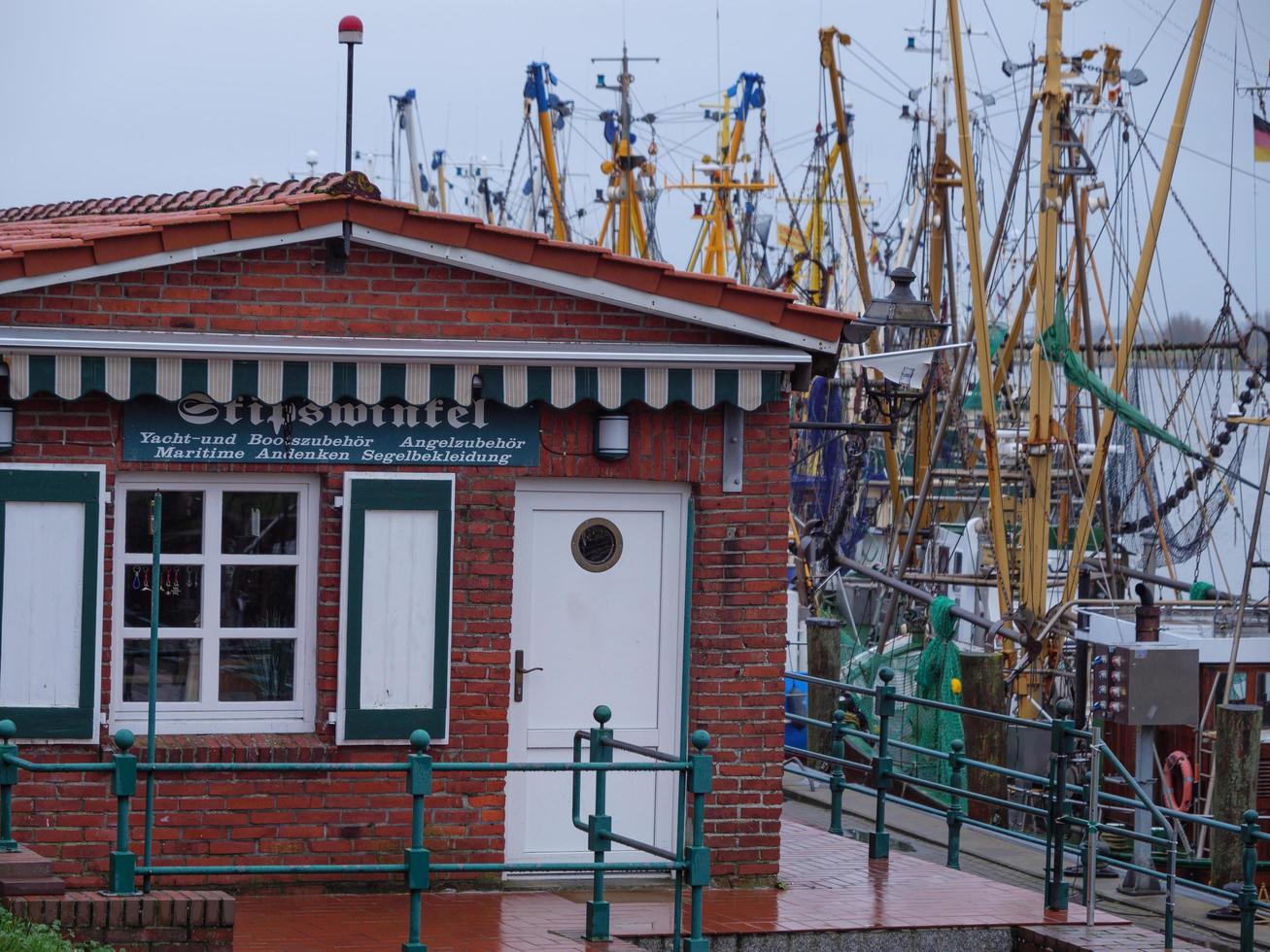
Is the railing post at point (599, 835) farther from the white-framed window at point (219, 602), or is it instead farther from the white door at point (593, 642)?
the white-framed window at point (219, 602)

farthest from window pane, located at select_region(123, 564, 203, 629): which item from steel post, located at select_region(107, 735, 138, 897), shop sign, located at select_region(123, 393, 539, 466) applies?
steel post, located at select_region(107, 735, 138, 897)

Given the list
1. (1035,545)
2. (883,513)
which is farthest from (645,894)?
(883,513)

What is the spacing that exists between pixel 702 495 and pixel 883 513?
123 feet

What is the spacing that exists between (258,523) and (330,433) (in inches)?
25.2

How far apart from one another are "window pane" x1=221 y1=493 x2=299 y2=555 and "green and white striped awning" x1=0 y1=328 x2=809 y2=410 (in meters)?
0.64

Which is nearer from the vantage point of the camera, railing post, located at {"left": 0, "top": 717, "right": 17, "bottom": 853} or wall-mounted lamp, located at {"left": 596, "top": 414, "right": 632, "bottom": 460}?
railing post, located at {"left": 0, "top": 717, "right": 17, "bottom": 853}

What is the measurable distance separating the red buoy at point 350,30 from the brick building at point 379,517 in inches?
30.8

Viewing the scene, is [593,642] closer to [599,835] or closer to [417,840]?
[599,835]

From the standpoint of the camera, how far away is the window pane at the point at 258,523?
9938 mm

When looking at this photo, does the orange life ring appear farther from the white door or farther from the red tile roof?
the red tile roof

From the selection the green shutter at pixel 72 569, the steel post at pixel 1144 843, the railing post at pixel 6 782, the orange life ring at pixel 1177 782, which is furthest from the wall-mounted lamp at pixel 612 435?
the orange life ring at pixel 1177 782

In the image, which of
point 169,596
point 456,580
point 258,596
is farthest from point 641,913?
point 169,596

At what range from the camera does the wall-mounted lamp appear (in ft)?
33.3

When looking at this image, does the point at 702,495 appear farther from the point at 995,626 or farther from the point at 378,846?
the point at 995,626
